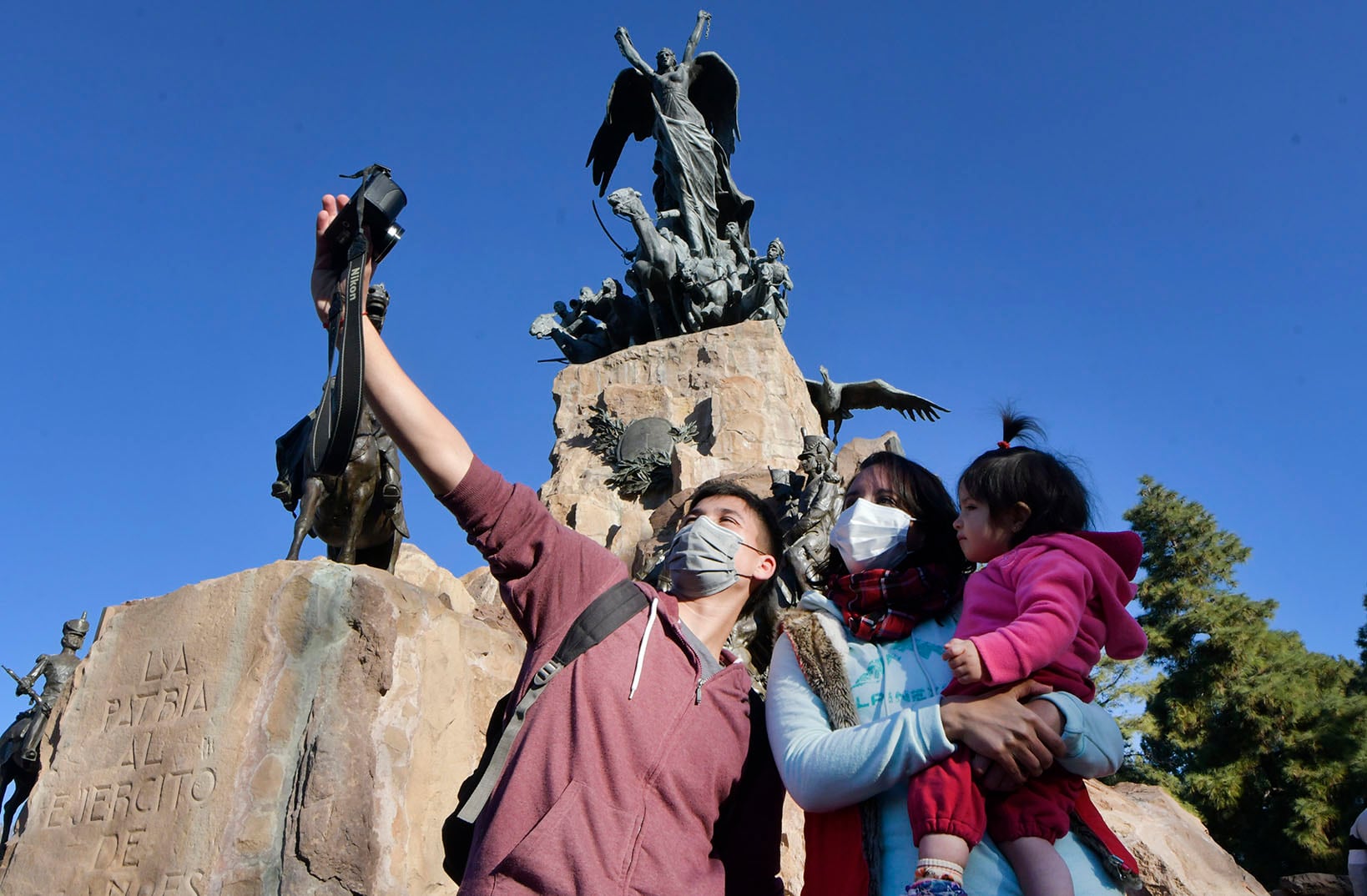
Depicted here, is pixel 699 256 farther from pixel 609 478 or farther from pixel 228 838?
pixel 228 838

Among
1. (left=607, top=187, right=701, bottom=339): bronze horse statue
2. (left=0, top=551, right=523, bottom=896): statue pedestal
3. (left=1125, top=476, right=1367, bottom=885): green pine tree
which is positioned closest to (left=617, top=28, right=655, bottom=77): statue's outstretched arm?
(left=607, top=187, right=701, bottom=339): bronze horse statue

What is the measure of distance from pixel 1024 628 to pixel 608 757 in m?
0.71

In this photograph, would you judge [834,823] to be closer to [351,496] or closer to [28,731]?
[351,496]

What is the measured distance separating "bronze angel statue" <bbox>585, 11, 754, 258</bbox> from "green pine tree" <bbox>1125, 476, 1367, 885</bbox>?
29.4ft

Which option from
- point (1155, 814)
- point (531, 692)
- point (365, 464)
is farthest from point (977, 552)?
point (365, 464)

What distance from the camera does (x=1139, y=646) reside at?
2.14 meters

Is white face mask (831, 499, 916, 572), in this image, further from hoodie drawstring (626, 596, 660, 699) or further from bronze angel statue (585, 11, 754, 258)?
bronze angel statue (585, 11, 754, 258)

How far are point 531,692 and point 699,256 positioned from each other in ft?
55.3

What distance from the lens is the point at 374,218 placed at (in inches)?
84.7

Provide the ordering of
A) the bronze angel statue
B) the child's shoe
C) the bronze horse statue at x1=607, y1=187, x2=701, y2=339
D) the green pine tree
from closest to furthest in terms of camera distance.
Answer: the child's shoe < the green pine tree < the bronze horse statue at x1=607, y1=187, x2=701, y2=339 < the bronze angel statue

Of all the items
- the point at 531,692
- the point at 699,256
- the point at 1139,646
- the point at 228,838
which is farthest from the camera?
the point at 699,256

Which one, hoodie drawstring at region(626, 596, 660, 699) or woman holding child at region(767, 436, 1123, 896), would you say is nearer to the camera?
woman holding child at region(767, 436, 1123, 896)

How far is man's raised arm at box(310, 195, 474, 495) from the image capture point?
6.47ft

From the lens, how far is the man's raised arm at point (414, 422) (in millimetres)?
1973
